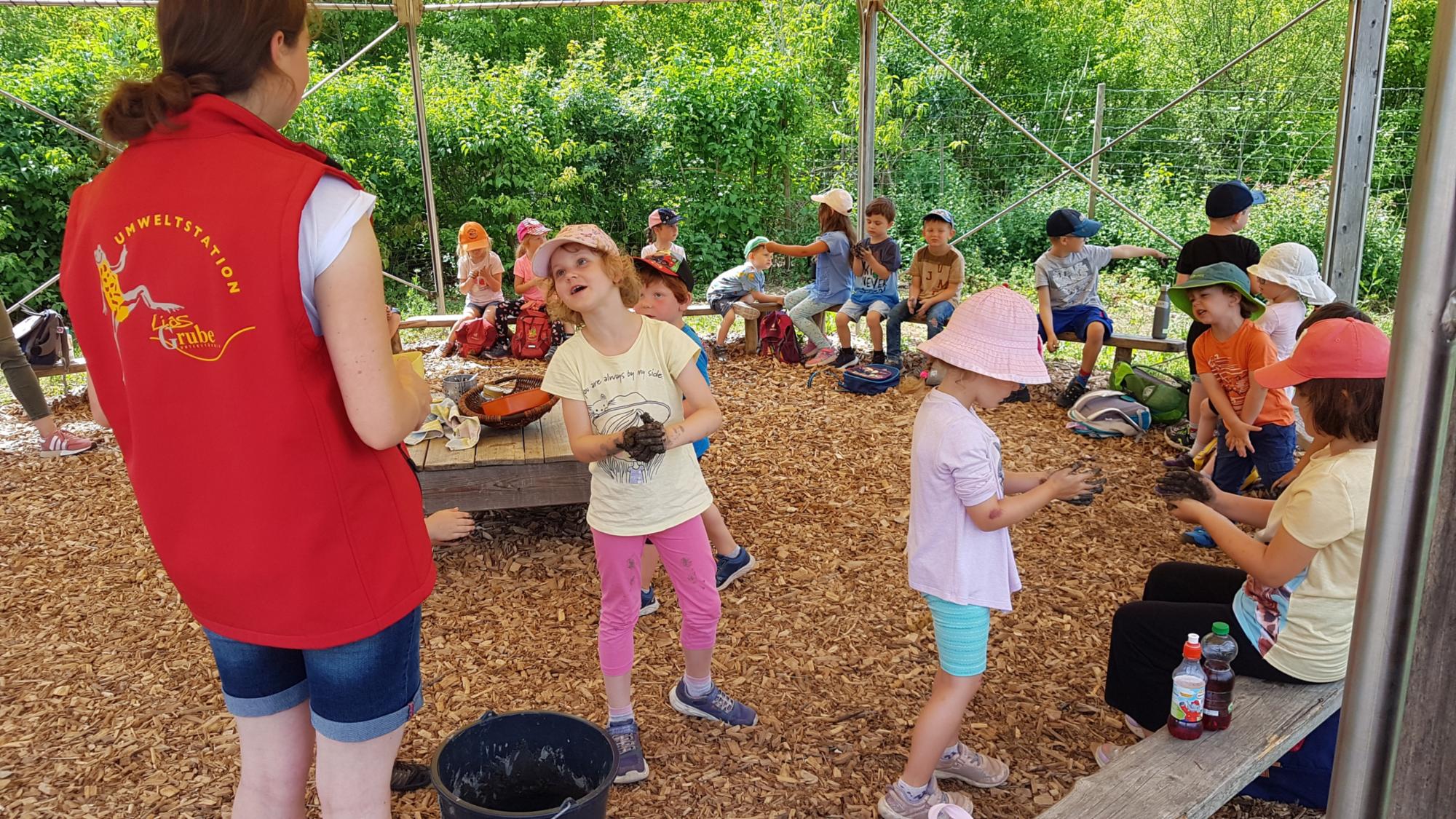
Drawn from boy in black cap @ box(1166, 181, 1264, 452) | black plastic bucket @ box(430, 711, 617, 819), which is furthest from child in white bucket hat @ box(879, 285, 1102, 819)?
boy in black cap @ box(1166, 181, 1264, 452)

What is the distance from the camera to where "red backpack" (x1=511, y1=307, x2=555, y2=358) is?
786 centimetres

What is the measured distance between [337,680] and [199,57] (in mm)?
951

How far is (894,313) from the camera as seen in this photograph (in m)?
7.27

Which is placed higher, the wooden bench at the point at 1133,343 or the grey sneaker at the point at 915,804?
the wooden bench at the point at 1133,343

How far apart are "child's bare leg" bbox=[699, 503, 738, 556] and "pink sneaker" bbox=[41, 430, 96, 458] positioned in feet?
13.1

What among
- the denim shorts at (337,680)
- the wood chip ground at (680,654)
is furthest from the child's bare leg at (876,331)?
the denim shorts at (337,680)

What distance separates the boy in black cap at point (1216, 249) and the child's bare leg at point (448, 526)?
14.4 feet

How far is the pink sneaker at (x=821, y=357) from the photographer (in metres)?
7.46

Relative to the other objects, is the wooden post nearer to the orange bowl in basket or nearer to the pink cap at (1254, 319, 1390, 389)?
the pink cap at (1254, 319, 1390, 389)

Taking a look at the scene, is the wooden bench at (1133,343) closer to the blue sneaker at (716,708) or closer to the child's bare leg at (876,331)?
the child's bare leg at (876,331)

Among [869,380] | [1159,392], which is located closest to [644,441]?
[1159,392]

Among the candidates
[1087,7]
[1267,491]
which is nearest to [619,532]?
[1267,491]

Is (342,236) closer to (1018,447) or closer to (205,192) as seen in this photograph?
(205,192)

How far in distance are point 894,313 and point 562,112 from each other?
21.2ft
